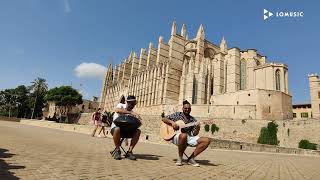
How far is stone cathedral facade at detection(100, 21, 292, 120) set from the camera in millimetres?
38219

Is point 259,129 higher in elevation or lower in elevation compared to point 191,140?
higher

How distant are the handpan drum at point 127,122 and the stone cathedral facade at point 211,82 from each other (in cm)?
3362

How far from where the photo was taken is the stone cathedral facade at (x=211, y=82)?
38219mm

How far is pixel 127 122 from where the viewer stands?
6.12 metres

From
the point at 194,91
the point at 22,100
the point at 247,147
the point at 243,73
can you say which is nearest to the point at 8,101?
the point at 22,100

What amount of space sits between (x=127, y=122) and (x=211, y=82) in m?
43.6

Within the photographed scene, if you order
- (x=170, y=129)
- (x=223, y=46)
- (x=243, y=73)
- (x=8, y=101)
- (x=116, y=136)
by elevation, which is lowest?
(x=116, y=136)

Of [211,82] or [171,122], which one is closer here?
[171,122]

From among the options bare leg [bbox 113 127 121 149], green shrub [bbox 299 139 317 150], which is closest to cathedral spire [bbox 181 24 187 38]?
green shrub [bbox 299 139 317 150]

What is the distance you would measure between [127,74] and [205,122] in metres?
37.5

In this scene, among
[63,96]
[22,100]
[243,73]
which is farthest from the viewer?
[22,100]

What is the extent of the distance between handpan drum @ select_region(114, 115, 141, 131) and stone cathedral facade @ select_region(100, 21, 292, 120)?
33.6 m

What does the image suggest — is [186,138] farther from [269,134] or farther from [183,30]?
[183,30]

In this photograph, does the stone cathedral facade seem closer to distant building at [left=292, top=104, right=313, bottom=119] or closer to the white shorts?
distant building at [left=292, top=104, right=313, bottom=119]
